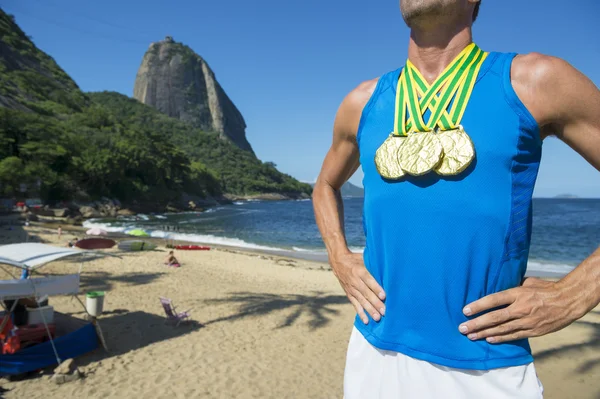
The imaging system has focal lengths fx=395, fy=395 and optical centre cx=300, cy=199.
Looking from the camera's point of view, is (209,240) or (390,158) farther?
(209,240)

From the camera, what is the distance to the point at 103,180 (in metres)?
56.5

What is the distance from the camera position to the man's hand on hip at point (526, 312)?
3.35 ft

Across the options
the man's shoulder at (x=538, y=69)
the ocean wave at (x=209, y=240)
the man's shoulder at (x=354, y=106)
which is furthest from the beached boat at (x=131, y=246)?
the man's shoulder at (x=538, y=69)

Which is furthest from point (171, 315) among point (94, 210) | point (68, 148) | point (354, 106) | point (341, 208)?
point (68, 148)

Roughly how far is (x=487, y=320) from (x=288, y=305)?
1086 cm

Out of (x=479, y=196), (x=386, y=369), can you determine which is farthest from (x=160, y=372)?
(x=479, y=196)

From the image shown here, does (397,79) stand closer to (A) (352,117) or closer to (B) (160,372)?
(A) (352,117)

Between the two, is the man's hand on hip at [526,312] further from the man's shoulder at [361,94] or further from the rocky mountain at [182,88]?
the rocky mountain at [182,88]

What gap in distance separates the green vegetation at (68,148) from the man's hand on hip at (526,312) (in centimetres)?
4394

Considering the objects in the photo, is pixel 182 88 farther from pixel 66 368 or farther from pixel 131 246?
pixel 66 368

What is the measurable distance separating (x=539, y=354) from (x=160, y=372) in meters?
7.30

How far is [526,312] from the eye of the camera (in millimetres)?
1021

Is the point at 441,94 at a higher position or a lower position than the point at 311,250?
higher

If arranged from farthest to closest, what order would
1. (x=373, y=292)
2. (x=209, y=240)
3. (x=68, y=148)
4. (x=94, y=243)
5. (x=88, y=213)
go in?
(x=68, y=148)
(x=88, y=213)
(x=209, y=240)
(x=94, y=243)
(x=373, y=292)
